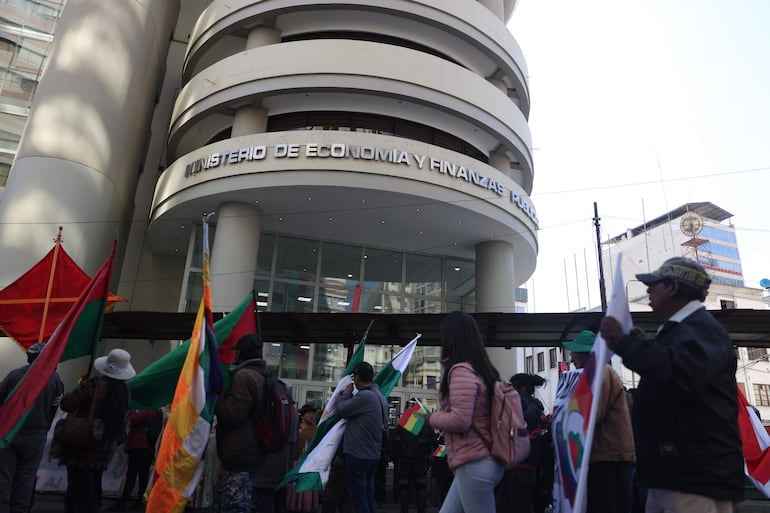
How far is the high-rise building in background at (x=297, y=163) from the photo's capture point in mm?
15906

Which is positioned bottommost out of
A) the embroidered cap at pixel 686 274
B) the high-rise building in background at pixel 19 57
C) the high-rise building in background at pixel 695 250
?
the embroidered cap at pixel 686 274

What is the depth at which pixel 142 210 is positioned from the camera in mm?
20984

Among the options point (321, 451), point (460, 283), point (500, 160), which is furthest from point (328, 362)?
point (321, 451)

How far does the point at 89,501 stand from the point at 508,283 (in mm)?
15280

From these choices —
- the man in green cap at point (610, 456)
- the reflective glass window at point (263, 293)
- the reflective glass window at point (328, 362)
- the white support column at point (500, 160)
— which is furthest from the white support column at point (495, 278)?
the man in green cap at point (610, 456)

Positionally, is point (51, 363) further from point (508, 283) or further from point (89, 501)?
point (508, 283)

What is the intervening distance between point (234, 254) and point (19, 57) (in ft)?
43.9

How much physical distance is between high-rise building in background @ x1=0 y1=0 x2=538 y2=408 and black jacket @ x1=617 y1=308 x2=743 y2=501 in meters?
13.5

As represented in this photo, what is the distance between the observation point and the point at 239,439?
4.47 meters

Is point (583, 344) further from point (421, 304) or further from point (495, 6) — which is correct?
point (495, 6)

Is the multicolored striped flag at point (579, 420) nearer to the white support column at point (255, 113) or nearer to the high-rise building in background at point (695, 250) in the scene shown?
the white support column at point (255, 113)

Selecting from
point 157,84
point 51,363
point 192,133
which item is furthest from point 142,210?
point 51,363

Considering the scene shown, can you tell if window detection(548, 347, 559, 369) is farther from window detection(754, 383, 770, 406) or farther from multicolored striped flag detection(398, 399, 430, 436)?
multicolored striped flag detection(398, 399, 430, 436)

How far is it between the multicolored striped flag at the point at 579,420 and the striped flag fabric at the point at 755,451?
163 inches
